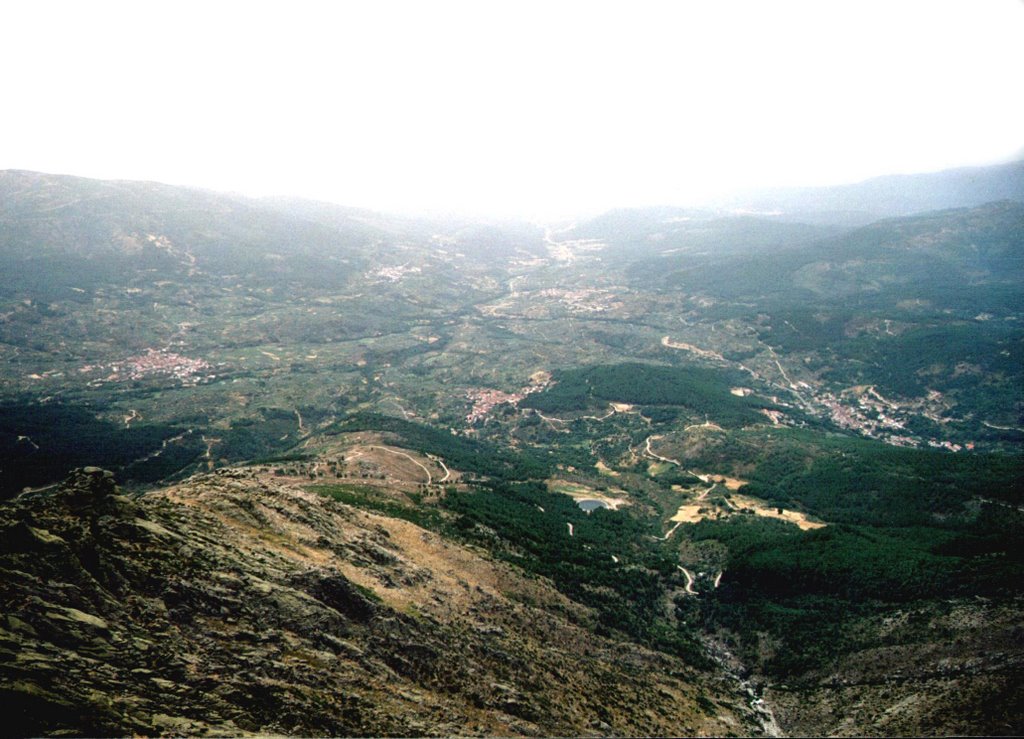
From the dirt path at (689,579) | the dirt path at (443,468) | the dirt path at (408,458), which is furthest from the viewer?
the dirt path at (408,458)

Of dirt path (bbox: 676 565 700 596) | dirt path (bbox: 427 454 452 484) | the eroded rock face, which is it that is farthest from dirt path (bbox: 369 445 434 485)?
dirt path (bbox: 676 565 700 596)

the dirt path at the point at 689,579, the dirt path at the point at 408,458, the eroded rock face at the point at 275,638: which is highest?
the eroded rock face at the point at 275,638

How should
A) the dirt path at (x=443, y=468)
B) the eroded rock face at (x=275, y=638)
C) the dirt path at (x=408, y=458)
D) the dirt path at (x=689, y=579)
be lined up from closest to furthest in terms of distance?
the eroded rock face at (x=275, y=638) < the dirt path at (x=689, y=579) < the dirt path at (x=443, y=468) < the dirt path at (x=408, y=458)

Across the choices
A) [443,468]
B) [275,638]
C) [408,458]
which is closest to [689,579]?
[443,468]

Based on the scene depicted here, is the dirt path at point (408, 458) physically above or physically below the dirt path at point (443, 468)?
above

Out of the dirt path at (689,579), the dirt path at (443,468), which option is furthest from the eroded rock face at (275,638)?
the dirt path at (443,468)

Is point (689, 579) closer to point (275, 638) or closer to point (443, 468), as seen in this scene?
point (443, 468)

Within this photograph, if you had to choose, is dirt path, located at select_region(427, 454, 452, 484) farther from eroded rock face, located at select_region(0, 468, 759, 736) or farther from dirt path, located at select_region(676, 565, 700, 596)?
eroded rock face, located at select_region(0, 468, 759, 736)

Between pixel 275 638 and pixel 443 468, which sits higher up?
pixel 275 638

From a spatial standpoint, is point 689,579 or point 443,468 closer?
point 689,579

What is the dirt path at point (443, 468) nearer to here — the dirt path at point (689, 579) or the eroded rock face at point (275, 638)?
the dirt path at point (689, 579)
